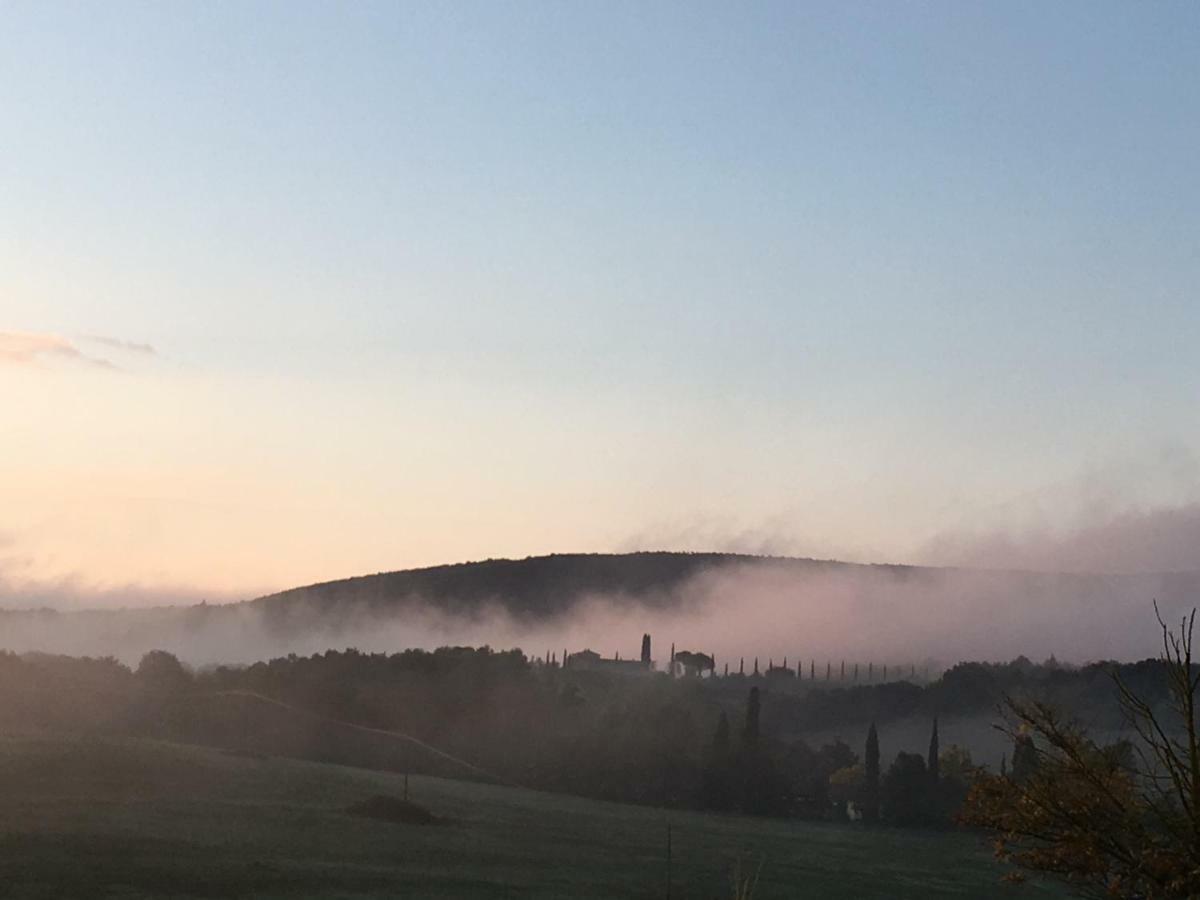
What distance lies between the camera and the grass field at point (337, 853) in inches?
5635

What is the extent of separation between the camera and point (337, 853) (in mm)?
166125

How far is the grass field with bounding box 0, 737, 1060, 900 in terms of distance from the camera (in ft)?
470

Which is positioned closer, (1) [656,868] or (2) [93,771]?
(1) [656,868]

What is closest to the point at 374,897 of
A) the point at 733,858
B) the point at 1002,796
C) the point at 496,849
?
the point at 496,849

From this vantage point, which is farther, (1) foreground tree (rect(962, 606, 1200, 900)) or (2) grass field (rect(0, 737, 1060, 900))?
(2) grass field (rect(0, 737, 1060, 900))

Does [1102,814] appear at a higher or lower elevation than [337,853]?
higher

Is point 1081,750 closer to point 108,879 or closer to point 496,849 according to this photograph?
point 108,879

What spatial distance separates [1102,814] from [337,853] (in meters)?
145

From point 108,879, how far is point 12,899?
46.4 feet

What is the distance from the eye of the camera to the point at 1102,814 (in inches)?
1276

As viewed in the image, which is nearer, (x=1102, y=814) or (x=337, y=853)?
(x=1102, y=814)

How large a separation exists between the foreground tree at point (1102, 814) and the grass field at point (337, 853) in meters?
115

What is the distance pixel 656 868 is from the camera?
168 m

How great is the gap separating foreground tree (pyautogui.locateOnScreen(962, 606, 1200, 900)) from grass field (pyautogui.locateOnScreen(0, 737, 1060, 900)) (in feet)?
376
